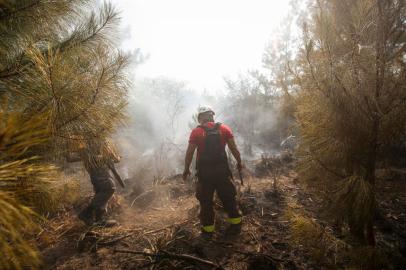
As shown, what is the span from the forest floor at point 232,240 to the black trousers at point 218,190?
1.20 feet

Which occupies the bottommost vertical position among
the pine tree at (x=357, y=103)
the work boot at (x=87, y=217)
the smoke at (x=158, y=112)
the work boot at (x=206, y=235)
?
the work boot at (x=206, y=235)

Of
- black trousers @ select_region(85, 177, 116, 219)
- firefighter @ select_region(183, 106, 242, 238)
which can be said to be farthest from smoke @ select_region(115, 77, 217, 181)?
firefighter @ select_region(183, 106, 242, 238)

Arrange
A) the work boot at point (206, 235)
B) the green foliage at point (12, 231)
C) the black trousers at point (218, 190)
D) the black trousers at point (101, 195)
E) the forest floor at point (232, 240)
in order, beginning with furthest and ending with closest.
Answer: the black trousers at point (101, 195), the black trousers at point (218, 190), the work boot at point (206, 235), the forest floor at point (232, 240), the green foliage at point (12, 231)

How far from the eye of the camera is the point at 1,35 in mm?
2123

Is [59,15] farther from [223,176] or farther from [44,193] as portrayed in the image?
[223,176]

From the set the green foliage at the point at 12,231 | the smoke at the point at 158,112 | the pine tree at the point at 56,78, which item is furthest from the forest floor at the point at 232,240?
the smoke at the point at 158,112

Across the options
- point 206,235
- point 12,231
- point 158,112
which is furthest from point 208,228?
point 158,112

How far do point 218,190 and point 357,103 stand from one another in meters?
2.32

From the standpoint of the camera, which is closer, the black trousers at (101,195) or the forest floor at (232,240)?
the forest floor at (232,240)

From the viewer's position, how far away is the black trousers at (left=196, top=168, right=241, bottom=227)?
3646 millimetres

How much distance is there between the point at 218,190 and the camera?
377cm

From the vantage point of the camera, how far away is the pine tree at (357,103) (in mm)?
1961

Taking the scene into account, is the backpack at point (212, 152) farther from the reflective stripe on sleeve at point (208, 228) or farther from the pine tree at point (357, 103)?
the pine tree at point (357, 103)

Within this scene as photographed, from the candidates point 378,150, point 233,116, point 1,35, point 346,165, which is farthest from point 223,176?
point 233,116
